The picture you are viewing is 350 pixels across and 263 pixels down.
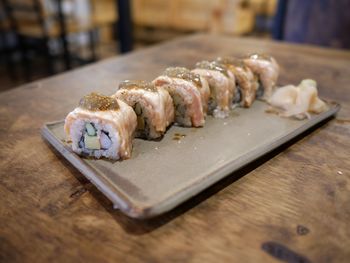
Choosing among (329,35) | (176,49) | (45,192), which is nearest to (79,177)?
(45,192)

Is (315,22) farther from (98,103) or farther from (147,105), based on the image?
(98,103)

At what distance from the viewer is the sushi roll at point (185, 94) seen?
143 centimetres

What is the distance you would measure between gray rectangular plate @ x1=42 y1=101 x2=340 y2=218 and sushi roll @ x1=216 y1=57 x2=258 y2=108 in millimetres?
70

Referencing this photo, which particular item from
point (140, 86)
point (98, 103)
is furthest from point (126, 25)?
point (98, 103)

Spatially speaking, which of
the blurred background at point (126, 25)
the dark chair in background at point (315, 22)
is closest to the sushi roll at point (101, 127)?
the blurred background at point (126, 25)

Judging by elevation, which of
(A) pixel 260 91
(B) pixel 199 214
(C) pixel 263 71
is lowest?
(B) pixel 199 214

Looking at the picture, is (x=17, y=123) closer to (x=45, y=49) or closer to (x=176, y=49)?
(x=176, y=49)

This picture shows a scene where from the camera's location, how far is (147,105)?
4.33 feet

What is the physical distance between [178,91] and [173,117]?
0.11 metres

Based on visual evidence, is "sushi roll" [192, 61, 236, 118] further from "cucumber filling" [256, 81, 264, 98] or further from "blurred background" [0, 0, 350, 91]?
"blurred background" [0, 0, 350, 91]

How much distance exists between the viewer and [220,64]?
64.9 inches

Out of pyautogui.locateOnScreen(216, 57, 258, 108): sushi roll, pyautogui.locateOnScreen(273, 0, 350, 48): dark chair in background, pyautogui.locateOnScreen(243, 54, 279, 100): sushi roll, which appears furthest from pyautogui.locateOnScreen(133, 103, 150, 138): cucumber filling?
pyautogui.locateOnScreen(273, 0, 350, 48): dark chair in background

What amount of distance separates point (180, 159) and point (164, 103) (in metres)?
0.25

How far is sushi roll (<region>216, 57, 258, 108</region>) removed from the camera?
165cm
